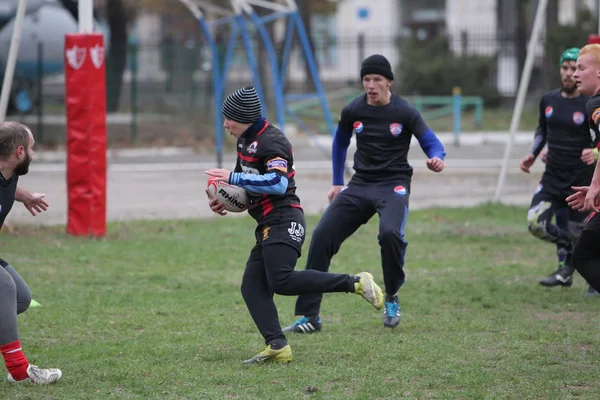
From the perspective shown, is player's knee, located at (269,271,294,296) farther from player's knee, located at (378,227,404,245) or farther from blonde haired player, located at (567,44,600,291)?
blonde haired player, located at (567,44,600,291)

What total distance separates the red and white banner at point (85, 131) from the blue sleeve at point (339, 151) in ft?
15.2

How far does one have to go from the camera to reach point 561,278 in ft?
29.3

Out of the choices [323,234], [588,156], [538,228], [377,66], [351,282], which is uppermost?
[377,66]

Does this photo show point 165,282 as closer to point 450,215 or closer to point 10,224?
point 10,224

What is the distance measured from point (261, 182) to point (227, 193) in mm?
232

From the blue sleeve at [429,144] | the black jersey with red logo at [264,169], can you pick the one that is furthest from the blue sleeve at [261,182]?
the blue sleeve at [429,144]

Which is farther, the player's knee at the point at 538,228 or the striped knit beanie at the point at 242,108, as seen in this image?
the player's knee at the point at 538,228

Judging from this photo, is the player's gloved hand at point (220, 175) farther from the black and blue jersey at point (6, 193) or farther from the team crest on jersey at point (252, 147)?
the black and blue jersey at point (6, 193)

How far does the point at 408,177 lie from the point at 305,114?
79.5 ft

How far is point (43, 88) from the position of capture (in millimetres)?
25391

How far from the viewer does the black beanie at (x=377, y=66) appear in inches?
286

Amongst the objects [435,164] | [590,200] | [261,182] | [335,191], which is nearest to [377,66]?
[435,164]

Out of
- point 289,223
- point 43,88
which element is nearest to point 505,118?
point 43,88

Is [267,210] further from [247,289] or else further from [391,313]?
[391,313]
